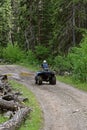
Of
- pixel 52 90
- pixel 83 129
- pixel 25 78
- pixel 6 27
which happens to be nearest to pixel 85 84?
pixel 52 90

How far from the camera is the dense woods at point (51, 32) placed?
39.1 metres

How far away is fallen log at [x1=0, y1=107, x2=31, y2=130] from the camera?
44.3ft

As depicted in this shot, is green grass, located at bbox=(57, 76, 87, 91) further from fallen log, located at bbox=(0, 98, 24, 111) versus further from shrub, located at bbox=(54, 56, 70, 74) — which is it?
fallen log, located at bbox=(0, 98, 24, 111)

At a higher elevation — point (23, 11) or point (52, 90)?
point (23, 11)

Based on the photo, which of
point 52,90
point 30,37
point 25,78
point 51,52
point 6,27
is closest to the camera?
point 52,90

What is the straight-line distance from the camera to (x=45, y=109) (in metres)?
19.3

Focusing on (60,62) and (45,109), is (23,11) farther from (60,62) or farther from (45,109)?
(45,109)

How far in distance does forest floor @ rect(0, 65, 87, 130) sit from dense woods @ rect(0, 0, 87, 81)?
4.41m

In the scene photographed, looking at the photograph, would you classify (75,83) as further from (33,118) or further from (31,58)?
(31,58)

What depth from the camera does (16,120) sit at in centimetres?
1494

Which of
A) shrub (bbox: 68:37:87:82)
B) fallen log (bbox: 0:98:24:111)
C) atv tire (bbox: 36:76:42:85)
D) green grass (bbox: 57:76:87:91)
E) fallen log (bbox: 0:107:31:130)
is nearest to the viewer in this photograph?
fallen log (bbox: 0:107:31:130)

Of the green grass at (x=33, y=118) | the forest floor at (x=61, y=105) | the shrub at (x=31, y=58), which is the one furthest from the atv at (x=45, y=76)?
the shrub at (x=31, y=58)

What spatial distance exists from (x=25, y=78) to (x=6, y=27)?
110 ft

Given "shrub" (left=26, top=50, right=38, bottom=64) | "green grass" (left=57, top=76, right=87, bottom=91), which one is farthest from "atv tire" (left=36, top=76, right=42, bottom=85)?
"shrub" (left=26, top=50, right=38, bottom=64)
